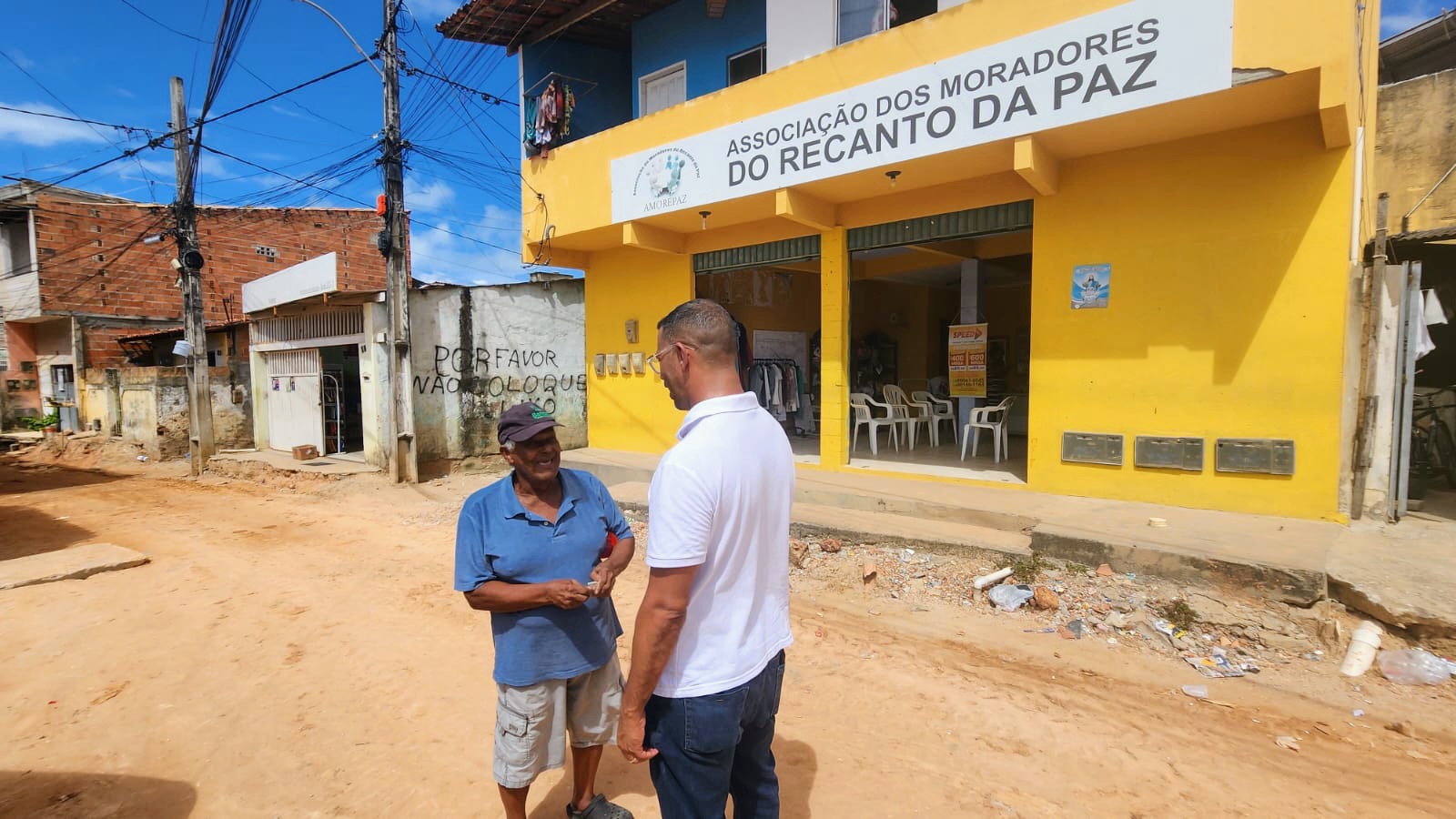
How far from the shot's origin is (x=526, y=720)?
2391mm

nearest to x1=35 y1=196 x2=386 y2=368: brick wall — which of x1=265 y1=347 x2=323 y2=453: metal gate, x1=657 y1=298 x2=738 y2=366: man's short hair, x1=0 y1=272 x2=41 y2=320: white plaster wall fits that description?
x1=0 y1=272 x2=41 y2=320: white plaster wall

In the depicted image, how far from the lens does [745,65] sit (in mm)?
9664

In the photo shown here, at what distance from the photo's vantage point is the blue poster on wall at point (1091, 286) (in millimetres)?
6559

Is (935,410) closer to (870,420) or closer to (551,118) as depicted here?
(870,420)

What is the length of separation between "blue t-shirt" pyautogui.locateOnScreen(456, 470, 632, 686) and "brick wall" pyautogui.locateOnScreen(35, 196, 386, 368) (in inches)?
936

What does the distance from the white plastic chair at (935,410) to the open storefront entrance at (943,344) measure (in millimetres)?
24

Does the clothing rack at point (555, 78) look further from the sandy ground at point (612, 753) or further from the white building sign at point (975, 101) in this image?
the sandy ground at point (612, 753)

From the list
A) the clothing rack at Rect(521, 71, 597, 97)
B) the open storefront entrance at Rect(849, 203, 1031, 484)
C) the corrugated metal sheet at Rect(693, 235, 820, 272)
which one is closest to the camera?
the open storefront entrance at Rect(849, 203, 1031, 484)

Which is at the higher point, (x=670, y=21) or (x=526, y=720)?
(x=670, y=21)

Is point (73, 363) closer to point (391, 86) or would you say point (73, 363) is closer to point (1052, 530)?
point (391, 86)

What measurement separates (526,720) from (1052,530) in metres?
4.57

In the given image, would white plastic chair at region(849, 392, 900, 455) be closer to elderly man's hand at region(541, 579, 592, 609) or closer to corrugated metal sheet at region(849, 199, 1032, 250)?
corrugated metal sheet at region(849, 199, 1032, 250)

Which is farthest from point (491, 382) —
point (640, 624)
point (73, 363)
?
point (73, 363)

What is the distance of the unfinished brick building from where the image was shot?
64.2 feet
